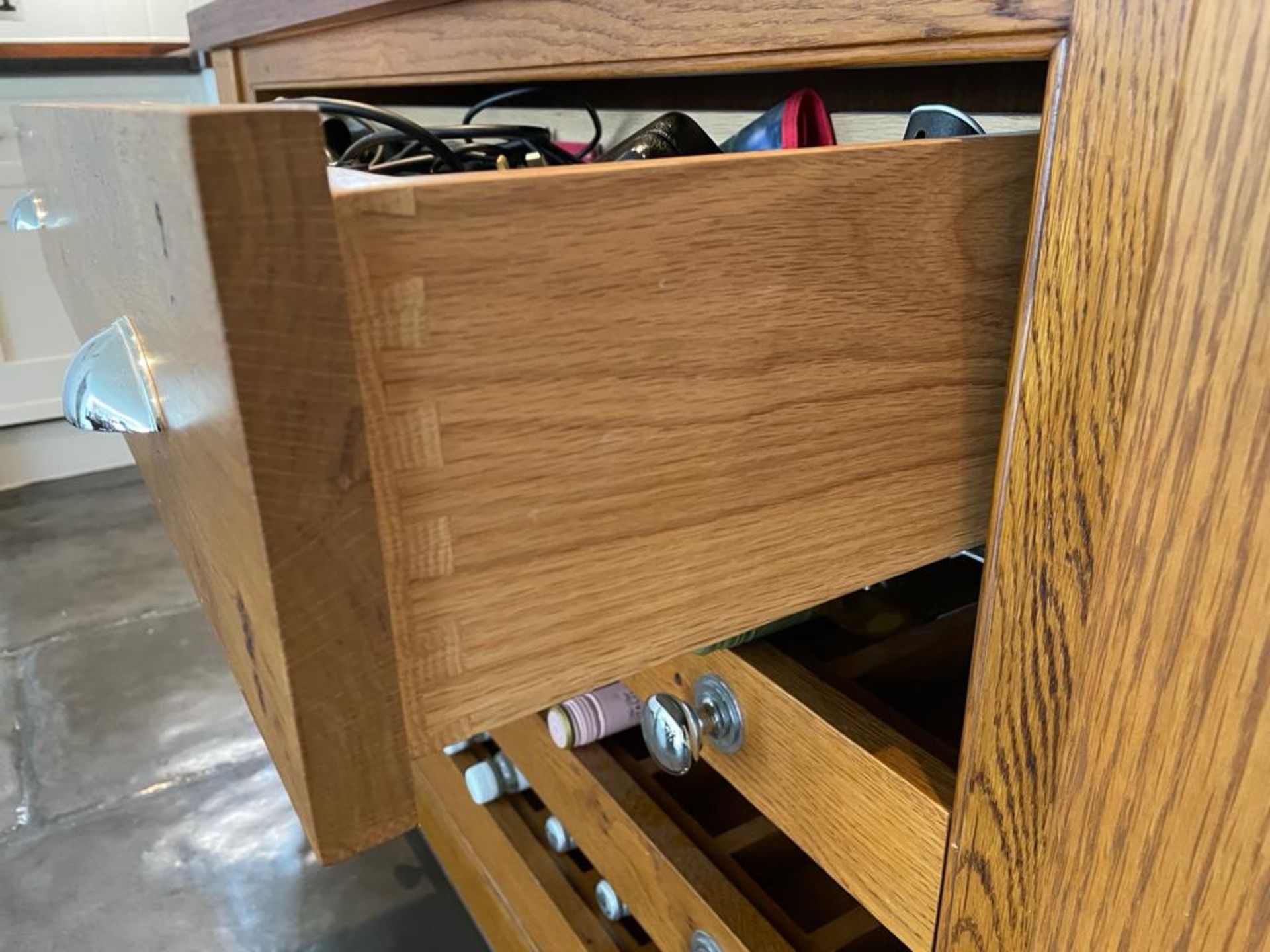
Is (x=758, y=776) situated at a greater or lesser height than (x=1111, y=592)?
lesser

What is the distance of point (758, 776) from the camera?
1.51ft

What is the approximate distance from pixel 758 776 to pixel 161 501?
0.95 feet

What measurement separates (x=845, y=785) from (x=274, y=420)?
286mm

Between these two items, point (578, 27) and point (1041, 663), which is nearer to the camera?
point (1041, 663)

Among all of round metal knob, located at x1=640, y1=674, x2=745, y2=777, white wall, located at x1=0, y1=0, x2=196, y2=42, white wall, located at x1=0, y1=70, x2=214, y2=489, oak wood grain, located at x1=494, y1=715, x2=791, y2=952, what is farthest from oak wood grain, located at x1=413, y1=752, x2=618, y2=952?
white wall, located at x1=0, y1=0, x2=196, y2=42

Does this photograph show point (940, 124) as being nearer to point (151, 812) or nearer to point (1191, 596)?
point (1191, 596)

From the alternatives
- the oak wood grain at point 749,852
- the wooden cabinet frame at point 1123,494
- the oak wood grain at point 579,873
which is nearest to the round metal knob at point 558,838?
the oak wood grain at point 579,873

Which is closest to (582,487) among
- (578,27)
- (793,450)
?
(793,450)

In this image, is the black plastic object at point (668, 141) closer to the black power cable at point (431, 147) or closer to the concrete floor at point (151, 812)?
the black power cable at point (431, 147)

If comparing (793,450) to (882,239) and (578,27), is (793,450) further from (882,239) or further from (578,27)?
(578,27)

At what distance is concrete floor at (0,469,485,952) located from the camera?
104 cm

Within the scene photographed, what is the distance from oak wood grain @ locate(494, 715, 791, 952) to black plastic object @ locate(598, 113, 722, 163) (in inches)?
15.5

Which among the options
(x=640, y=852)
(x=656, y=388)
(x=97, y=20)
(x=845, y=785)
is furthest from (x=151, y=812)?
(x=97, y=20)

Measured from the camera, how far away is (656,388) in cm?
27
